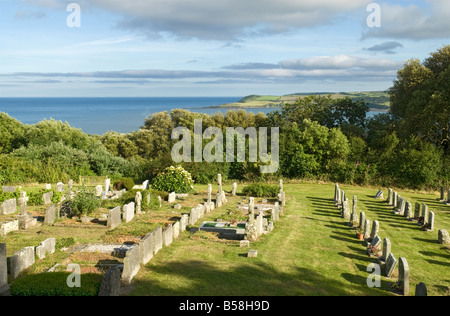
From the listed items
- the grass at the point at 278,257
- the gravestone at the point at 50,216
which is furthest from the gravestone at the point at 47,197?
the grass at the point at 278,257

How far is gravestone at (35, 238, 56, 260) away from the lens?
13.1 meters

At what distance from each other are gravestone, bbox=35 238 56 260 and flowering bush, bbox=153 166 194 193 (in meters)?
13.1

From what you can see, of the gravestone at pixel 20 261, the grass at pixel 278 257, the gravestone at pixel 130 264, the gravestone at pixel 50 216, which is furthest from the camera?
the gravestone at pixel 50 216

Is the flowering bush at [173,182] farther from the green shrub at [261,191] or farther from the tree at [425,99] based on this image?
the tree at [425,99]

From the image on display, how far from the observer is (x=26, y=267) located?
12.1m

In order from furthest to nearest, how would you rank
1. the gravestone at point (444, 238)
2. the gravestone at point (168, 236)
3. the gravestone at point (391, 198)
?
the gravestone at point (391, 198), the gravestone at point (444, 238), the gravestone at point (168, 236)

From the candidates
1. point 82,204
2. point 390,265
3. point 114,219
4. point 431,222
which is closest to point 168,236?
point 114,219

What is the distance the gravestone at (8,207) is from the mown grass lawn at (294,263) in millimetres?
10150

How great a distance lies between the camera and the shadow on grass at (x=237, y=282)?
10779 mm

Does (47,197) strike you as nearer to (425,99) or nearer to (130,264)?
(130,264)

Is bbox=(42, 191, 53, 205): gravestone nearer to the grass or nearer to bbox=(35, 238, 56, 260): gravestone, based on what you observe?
the grass
